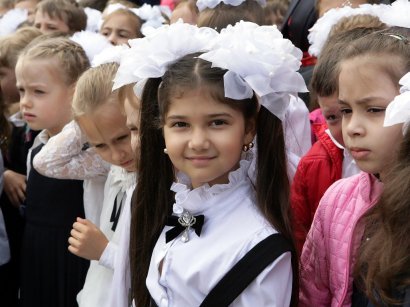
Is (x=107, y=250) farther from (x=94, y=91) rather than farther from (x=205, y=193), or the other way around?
(x=205, y=193)

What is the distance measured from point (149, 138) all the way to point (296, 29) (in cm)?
255

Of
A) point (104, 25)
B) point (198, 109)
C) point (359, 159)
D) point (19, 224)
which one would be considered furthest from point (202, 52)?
point (104, 25)

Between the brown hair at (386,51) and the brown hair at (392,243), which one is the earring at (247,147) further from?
the brown hair at (392,243)

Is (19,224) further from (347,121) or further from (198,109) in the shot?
(347,121)

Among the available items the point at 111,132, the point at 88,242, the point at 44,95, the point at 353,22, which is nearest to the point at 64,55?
the point at 44,95

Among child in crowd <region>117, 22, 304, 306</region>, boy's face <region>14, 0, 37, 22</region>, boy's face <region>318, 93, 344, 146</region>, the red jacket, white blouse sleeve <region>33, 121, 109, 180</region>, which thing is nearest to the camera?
child in crowd <region>117, 22, 304, 306</region>

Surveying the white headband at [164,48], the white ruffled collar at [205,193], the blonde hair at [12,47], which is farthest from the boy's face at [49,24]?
the white ruffled collar at [205,193]

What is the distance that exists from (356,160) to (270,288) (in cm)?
44

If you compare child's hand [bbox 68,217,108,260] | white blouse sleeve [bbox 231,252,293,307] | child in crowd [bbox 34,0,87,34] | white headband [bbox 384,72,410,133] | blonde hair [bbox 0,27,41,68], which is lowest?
child's hand [bbox 68,217,108,260]

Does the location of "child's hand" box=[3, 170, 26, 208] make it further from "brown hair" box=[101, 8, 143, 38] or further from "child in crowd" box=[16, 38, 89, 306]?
"brown hair" box=[101, 8, 143, 38]

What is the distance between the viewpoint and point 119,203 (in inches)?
124

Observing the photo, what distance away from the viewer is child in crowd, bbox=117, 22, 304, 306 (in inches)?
84.4

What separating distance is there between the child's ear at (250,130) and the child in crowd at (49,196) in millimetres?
1553

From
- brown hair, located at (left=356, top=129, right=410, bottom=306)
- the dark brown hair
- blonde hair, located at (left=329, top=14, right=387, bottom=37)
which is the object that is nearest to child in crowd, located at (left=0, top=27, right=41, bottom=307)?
the dark brown hair
